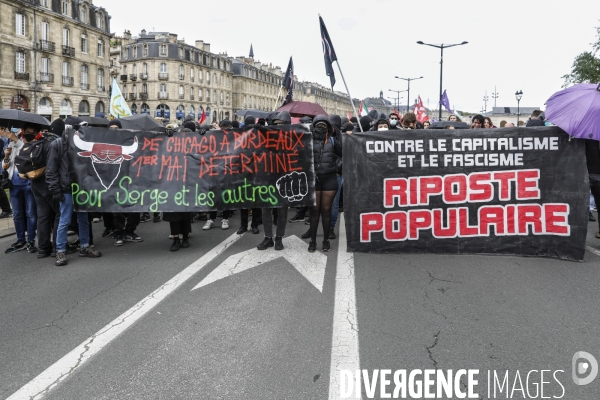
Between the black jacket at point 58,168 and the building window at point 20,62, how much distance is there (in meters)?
36.7

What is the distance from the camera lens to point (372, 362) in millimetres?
3277

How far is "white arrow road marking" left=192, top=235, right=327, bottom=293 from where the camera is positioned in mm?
5344

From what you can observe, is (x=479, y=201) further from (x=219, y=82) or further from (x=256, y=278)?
(x=219, y=82)

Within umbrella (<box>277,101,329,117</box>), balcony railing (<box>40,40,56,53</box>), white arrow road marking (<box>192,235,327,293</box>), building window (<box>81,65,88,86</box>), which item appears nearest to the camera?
white arrow road marking (<box>192,235,327,293</box>)

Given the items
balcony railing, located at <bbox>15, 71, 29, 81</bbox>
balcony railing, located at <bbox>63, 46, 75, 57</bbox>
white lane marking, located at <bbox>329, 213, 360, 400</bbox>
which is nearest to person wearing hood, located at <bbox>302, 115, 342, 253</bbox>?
white lane marking, located at <bbox>329, 213, 360, 400</bbox>

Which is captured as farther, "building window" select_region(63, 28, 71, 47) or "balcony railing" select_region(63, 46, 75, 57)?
"building window" select_region(63, 28, 71, 47)

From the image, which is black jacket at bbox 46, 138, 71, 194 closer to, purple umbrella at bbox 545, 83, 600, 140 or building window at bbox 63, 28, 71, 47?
purple umbrella at bbox 545, 83, 600, 140

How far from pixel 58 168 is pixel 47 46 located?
131 feet

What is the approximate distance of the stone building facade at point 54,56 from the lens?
117ft

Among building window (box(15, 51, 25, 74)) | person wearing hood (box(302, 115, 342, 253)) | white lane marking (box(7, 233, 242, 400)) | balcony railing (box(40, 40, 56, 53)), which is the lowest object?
white lane marking (box(7, 233, 242, 400))

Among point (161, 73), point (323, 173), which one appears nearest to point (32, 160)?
point (323, 173)

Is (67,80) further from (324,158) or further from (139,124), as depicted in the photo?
(324,158)

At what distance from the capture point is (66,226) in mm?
6191

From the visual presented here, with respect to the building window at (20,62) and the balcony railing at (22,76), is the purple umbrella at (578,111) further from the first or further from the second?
the building window at (20,62)
